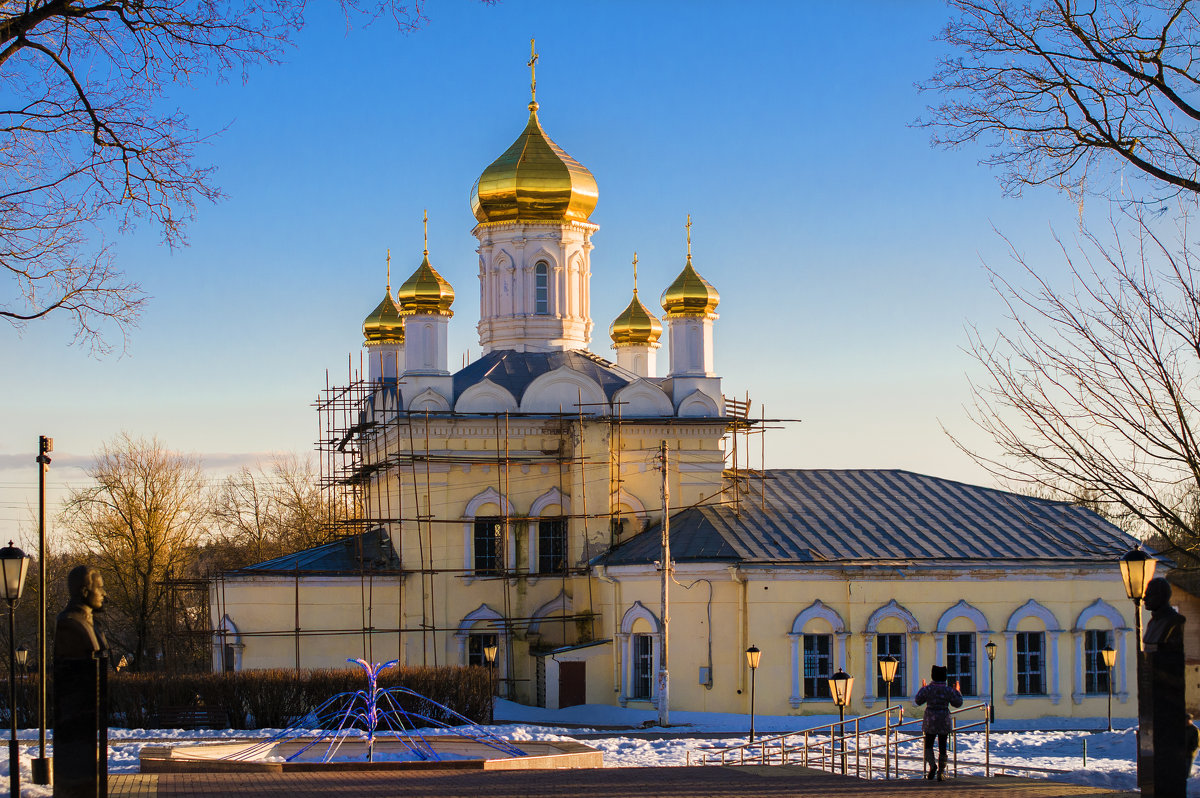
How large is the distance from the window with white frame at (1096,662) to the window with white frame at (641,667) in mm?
9106

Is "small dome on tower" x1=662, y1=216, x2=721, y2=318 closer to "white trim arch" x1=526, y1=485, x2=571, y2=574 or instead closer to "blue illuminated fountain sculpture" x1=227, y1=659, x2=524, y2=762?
"white trim arch" x1=526, y1=485, x2=571, y2=574

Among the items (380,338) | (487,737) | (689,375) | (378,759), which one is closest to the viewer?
(378,759)

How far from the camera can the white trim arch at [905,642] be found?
1141 inches

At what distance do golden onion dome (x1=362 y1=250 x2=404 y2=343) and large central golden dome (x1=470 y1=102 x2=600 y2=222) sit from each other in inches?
220

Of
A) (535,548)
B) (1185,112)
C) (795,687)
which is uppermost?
(1185,112)

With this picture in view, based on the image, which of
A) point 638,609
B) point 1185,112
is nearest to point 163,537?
point 638,609

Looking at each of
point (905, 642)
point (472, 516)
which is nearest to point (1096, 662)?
point (905, 642)

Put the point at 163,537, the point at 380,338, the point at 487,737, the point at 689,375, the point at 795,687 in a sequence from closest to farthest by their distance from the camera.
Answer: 1. the point at 487,737
2. the point at 795,687
3. the point at 689,375
4. the point at 380,338
5. the point at 163,537

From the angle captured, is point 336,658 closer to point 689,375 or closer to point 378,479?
point 378,479

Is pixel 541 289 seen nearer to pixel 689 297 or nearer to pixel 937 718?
pixel 689 297

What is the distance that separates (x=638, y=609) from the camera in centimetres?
2927

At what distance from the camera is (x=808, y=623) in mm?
28938

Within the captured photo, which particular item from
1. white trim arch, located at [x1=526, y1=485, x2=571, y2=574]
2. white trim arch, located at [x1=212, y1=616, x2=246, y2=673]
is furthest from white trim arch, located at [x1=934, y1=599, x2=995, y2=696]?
white trim arch, located at [x1=212, y1=616, x2=246, y2=673]

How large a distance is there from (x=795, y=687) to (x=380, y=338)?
1642 cm
